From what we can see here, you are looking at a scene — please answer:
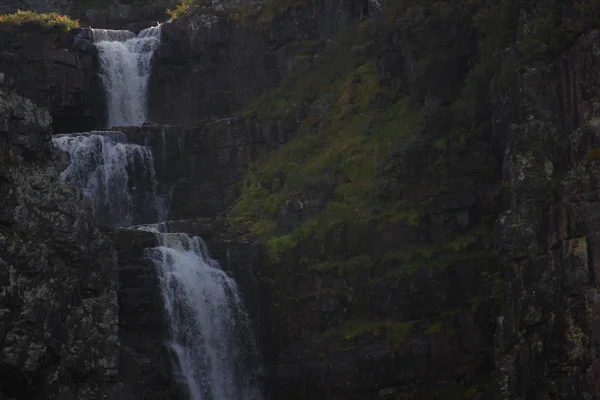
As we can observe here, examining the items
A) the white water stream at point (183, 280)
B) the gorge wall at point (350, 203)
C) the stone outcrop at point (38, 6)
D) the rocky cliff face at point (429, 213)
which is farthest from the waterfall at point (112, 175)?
the stone outcrop at point (38, 6)

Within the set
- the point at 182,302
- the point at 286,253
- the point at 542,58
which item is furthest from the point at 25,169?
the point at 542,58

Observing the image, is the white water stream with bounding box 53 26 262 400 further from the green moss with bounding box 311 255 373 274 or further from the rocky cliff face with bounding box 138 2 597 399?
the green moss with bounding box 311 255 373 274

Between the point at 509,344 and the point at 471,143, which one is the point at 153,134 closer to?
the point at 471,143

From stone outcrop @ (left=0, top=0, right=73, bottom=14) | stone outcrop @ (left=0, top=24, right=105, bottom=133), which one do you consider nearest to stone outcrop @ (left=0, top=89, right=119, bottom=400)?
stone outcrop @ (left=0, top=24, right=105, bottom=133)

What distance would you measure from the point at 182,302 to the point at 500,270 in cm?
1431

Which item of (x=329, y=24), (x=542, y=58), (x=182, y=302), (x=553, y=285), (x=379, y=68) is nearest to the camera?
(x=553, y=285)

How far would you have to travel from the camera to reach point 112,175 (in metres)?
56.1

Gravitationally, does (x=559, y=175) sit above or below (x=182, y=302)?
above

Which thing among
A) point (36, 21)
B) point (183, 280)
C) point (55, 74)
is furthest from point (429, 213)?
point (36, 21)

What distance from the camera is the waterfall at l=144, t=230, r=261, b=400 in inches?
1825

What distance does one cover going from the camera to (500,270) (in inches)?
1766

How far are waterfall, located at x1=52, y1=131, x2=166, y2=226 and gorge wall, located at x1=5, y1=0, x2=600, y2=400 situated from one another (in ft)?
4.44

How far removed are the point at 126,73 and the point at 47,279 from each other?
26652 millimetres

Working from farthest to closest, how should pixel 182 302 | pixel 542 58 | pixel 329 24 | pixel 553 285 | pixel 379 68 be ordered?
1. pixel 329 24
2. pixel 379 68
3. pixel 182 302
4. pixel 542 58
5. pixel 553 285
